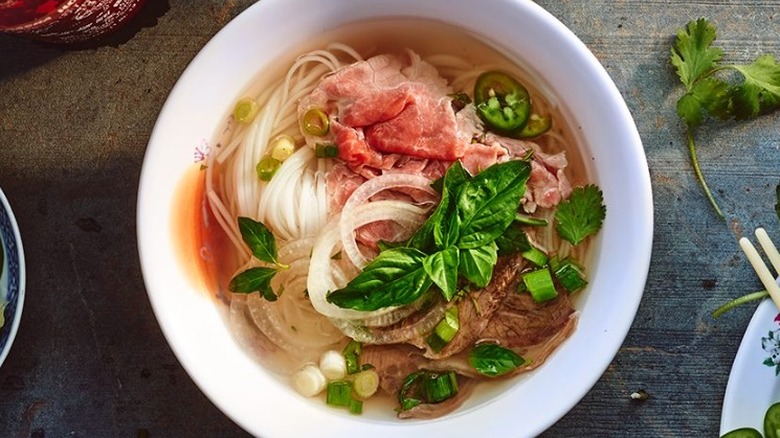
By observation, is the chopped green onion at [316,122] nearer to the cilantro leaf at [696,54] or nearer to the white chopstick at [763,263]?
the cilantro leaf at [696,54]

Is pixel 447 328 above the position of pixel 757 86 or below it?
below

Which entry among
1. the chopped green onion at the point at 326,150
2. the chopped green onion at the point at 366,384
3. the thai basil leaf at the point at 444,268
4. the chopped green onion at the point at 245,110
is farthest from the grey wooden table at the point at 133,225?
the thai basil leaf at the point at 444,268

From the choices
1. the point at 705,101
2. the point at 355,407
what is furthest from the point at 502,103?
the point at 355,407

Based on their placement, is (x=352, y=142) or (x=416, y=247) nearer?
(x=416, y=247)

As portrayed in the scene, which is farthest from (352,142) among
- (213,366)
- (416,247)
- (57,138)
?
(57,138)

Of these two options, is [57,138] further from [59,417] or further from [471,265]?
[471,265]

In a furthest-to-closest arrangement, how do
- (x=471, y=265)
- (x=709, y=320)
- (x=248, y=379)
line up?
(x=709, y=320), (x=248, y=379), (x=471, y=265)

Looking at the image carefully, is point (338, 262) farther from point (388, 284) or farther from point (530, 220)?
point (530, 220)
